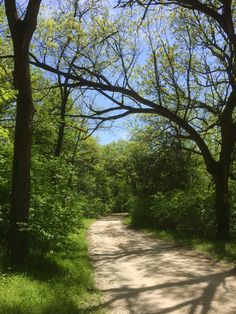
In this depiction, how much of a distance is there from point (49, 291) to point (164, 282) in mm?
2906

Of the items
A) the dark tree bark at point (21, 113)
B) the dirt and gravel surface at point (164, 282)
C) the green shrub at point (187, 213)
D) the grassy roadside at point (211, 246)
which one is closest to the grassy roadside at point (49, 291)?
the dirt and gravel surface at point (164, 282)

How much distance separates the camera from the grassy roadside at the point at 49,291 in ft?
22.2

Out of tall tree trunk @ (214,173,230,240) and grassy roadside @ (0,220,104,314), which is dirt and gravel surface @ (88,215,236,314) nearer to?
grassy roadside @ (0,220,104,314)

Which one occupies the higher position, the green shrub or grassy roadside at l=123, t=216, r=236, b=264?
the green shrub

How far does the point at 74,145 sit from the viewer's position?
39.6m

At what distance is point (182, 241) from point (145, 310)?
10.0 m

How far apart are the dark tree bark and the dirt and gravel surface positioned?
252 cm

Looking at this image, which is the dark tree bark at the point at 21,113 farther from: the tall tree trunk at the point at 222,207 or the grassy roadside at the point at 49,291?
the tall tree trunk at the point at 222,207

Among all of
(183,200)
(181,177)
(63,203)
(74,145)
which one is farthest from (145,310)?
(74,145)

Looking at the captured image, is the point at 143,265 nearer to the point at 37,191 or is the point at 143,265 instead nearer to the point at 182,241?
the point at 37,191

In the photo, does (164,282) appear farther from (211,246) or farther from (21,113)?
(211,246)

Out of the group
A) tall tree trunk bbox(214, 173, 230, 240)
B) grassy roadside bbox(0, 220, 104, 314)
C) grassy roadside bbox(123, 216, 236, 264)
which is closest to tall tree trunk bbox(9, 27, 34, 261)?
grassy roadside bbox(0, 220, 104, 314)

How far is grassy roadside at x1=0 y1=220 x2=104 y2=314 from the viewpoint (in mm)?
6755

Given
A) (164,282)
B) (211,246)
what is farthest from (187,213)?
(164,282)
